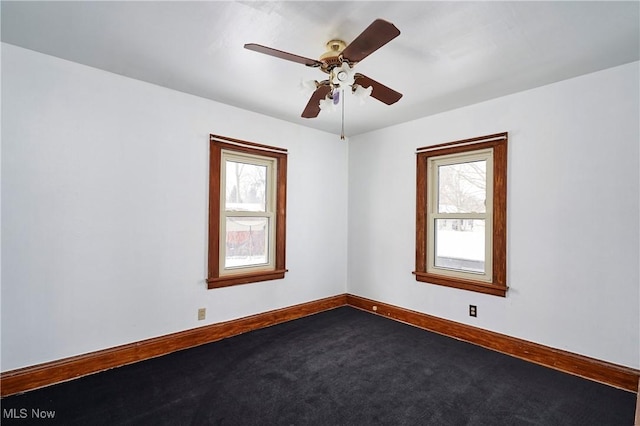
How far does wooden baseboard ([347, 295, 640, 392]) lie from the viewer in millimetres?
2459

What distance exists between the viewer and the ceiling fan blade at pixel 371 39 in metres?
1.56

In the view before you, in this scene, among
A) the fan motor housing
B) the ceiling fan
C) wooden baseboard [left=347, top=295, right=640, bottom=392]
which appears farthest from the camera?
wooden baseboard [left=347, top=295, right=640, bottom=392]

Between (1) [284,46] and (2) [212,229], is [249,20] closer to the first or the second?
(1) [284,46]

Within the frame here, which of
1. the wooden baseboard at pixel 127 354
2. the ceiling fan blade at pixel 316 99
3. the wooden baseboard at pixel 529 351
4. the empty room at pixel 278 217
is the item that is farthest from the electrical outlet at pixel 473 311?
the ceiling fan blade at pixel 316 99

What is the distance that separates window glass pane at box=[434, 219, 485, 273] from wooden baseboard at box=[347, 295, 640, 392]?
0.62 m

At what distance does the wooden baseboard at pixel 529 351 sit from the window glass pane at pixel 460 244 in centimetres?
62

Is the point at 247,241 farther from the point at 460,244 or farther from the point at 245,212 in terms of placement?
the point at 460,244

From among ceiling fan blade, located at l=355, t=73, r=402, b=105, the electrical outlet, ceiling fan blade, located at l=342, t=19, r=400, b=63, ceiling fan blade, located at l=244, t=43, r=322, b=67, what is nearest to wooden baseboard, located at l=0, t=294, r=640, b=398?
the electrical outlet

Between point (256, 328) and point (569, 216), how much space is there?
10.5 feet

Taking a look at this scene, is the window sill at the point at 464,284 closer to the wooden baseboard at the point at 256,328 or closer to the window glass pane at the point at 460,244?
the window glass pane at the point at 460,244

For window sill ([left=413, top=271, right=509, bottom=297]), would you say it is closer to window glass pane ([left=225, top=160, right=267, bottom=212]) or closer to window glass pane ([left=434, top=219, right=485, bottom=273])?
window glass pane ([left=434, top=219, right=485, bottom=273])

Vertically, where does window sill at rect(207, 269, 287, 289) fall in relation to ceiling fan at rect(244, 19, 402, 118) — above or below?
below

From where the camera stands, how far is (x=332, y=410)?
2.13 m

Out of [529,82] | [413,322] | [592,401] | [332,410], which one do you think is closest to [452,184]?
[529,82]
